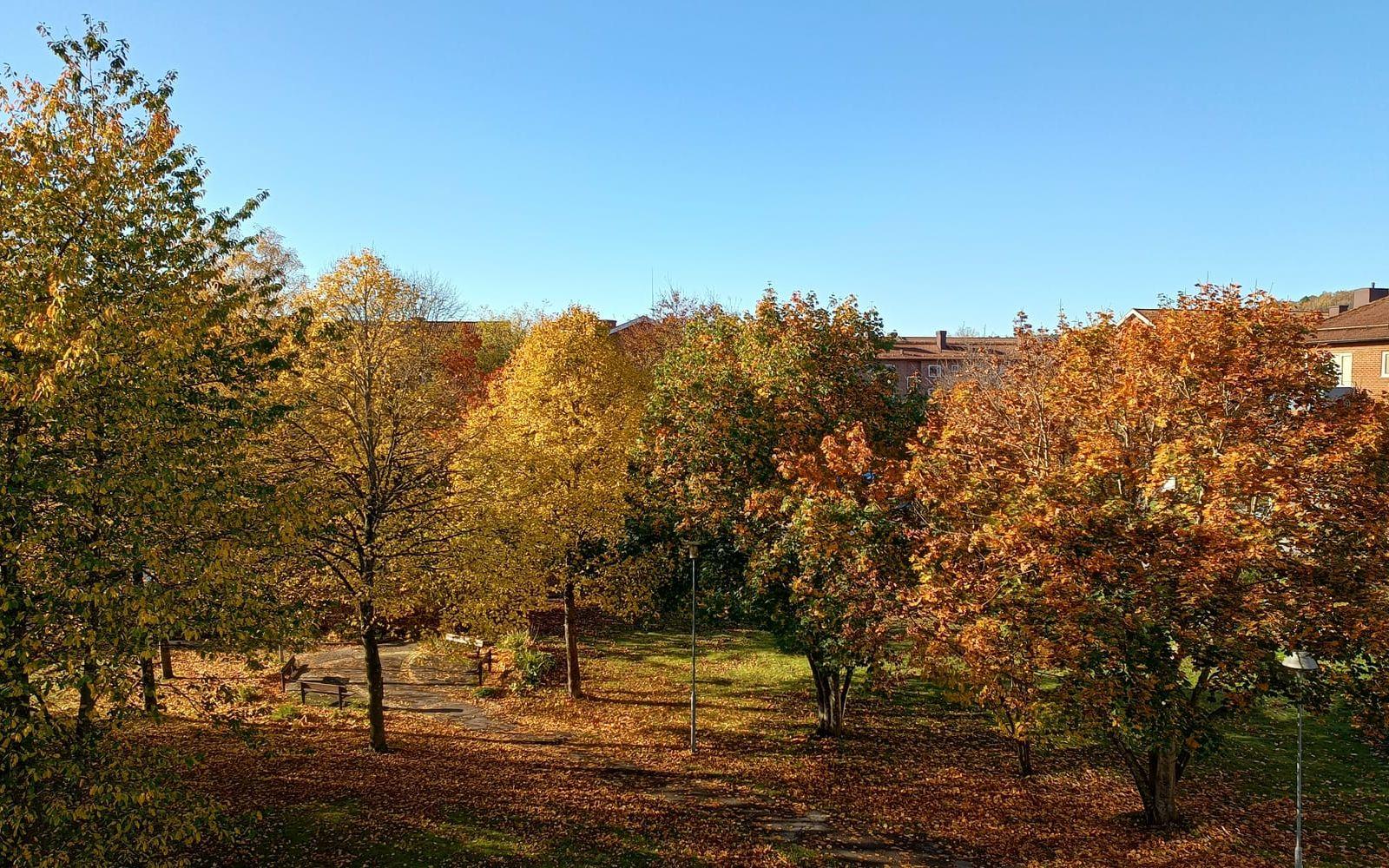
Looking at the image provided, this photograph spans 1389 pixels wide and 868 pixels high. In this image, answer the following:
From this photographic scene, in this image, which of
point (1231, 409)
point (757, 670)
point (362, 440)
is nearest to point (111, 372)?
point (362, 440)

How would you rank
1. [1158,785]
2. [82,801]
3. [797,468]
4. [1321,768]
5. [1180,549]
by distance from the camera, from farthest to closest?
[1321,768]
[797,468]
[1158,785]
[1180,549]
[82,801]

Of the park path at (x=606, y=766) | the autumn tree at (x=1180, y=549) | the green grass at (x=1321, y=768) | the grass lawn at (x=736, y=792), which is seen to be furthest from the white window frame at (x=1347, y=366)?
the park path at (x=606, y=766)

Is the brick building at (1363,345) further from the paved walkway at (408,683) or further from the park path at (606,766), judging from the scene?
the paved walkway at (408,683)

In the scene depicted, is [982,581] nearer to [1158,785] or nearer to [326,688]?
[1158,785]

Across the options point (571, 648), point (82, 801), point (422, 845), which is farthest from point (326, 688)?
point (82, 801)

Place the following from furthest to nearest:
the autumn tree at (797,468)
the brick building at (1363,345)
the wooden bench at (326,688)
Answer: the brick building at (1363,345) → the wooden bench at (326,688) → the autumn tree at (797,468)

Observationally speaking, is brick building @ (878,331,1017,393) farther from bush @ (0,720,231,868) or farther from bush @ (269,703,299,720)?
bush @ (0,720,231,868)

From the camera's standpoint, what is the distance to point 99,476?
8.68 m

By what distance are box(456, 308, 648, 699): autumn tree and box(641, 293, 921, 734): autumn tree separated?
1.80 metres

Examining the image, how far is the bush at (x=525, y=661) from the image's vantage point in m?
24.4

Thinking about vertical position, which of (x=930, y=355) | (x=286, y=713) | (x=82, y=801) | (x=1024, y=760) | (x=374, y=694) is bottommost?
(x=1024, y=760)

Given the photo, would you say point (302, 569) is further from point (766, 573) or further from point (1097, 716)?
point (1097, 716)

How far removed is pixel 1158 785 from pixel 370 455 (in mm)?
17545

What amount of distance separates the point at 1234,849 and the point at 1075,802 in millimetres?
3084
